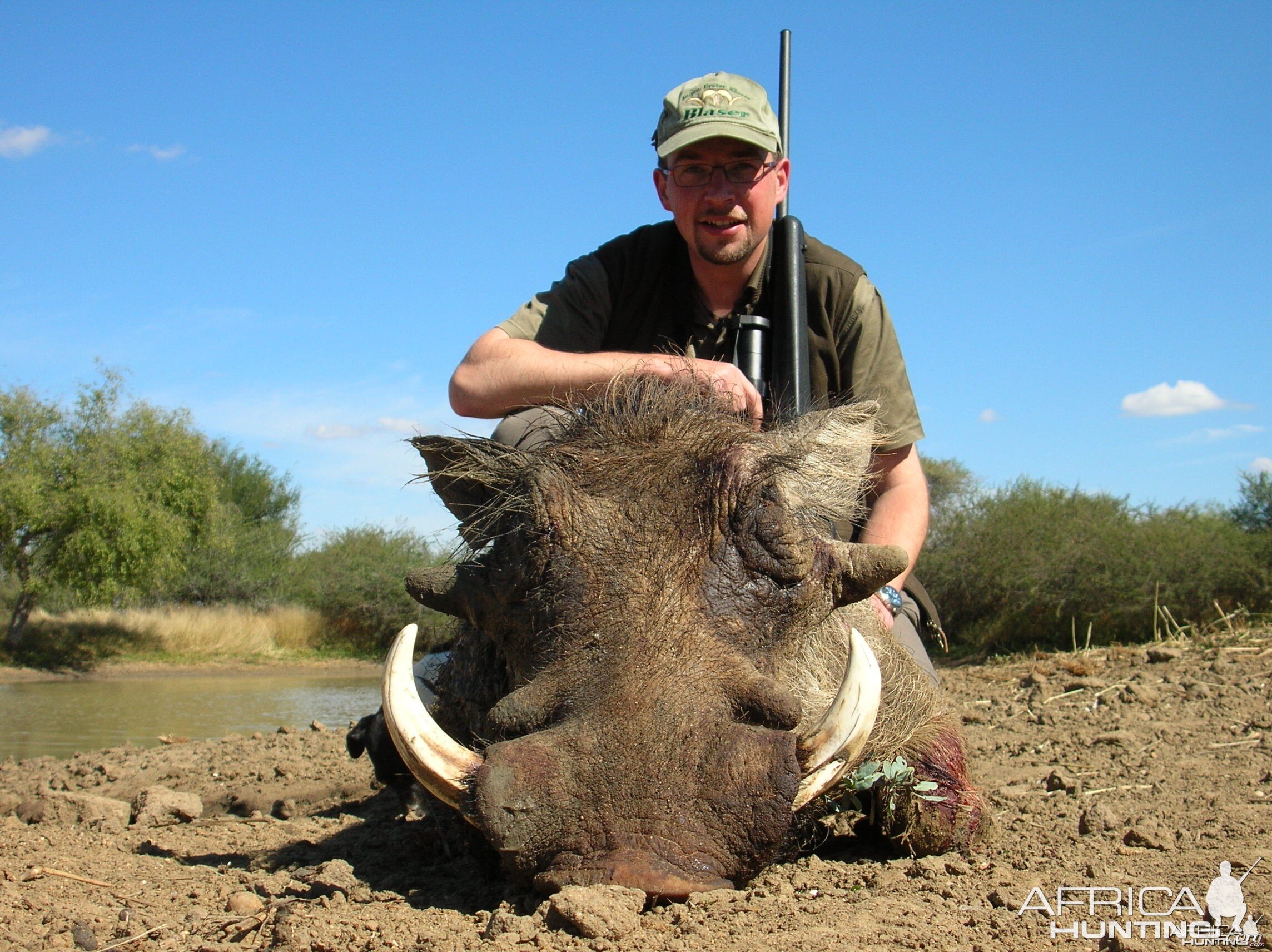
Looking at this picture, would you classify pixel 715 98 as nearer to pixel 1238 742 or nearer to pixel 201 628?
pixel 1238 742

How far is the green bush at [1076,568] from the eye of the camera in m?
11.4

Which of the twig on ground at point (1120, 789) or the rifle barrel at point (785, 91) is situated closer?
the twig on ground at point (1120, 789)

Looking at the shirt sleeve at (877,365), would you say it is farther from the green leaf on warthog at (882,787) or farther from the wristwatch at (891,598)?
the green leaf on warthog at (882,787)

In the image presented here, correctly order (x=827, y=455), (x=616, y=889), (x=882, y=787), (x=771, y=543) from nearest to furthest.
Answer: (x=616, y=889), (x=771, y=543), (x=882, y=787), (x=827, y=455)

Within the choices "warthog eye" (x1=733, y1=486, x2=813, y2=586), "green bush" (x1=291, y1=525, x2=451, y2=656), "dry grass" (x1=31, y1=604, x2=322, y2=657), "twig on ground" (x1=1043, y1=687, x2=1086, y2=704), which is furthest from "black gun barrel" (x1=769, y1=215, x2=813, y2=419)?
"dry grass" (x1=31, y1=604, x2=322, y2=657)

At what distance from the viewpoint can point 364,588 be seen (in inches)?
712

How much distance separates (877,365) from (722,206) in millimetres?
849

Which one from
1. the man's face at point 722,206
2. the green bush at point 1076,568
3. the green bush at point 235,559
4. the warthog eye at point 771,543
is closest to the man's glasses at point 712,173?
the man's face at point 722,206

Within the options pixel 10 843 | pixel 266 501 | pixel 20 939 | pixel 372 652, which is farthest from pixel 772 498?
pixel 266 501

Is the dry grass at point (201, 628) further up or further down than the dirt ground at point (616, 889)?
further down

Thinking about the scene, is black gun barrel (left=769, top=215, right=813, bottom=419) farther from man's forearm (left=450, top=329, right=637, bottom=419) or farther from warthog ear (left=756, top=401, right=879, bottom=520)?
man's forearm (left=450, top=329, right=637, bottom=419)

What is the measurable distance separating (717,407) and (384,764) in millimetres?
1882

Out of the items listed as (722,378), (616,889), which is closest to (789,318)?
(722,378)

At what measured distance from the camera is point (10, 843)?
9.62ft
